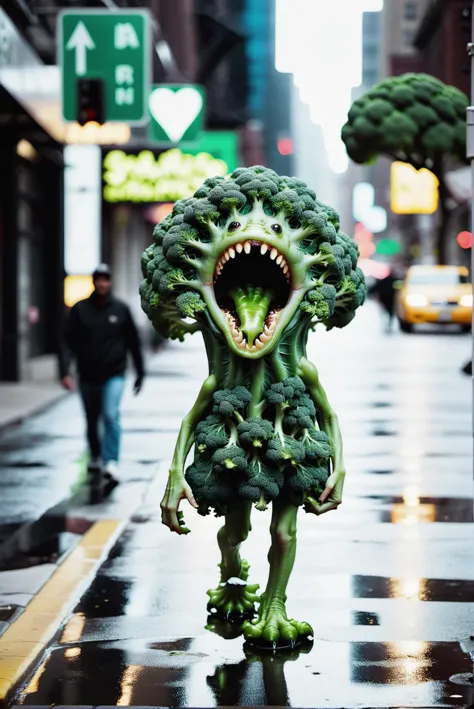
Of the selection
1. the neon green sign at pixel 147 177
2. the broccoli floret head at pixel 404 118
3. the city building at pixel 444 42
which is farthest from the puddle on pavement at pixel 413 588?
the city building at pixel 444 42

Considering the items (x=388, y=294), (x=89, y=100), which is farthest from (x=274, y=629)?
(x=388, y=294)

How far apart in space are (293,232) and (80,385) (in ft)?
20.0

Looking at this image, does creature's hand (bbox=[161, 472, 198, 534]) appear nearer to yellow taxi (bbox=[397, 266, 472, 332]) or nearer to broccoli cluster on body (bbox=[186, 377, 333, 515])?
broccoli cluster on body (bbox=[186, 377, 333, 515])

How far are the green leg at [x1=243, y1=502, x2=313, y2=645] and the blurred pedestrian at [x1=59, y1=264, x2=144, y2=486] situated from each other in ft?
17.7

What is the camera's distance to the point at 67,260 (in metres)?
26.1

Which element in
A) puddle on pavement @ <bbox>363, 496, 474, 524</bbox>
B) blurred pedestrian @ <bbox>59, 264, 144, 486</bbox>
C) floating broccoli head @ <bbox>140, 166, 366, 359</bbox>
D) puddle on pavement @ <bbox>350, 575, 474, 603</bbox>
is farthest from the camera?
blurred pedestrian @ <bbox>59, 264, 144, 486</bbox>

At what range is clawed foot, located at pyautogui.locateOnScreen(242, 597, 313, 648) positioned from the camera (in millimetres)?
6719

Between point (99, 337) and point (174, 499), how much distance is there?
568 cm

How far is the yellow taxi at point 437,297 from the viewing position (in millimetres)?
40750

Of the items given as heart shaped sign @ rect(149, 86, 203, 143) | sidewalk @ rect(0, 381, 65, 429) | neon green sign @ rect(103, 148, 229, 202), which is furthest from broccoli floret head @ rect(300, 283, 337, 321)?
Result: neon green sign @ rect(103, 148, 229, 202)

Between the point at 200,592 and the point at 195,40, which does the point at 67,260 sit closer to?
the point at 200,592

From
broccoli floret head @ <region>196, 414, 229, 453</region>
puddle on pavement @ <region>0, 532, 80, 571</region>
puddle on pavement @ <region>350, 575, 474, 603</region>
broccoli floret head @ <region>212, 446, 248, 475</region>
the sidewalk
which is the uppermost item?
broccoli floret head @ <region>196, 414, 229, 453</region>

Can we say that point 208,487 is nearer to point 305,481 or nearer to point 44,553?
point 305,481

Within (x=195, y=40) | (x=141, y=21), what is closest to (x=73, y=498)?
(x=141, y=21)
